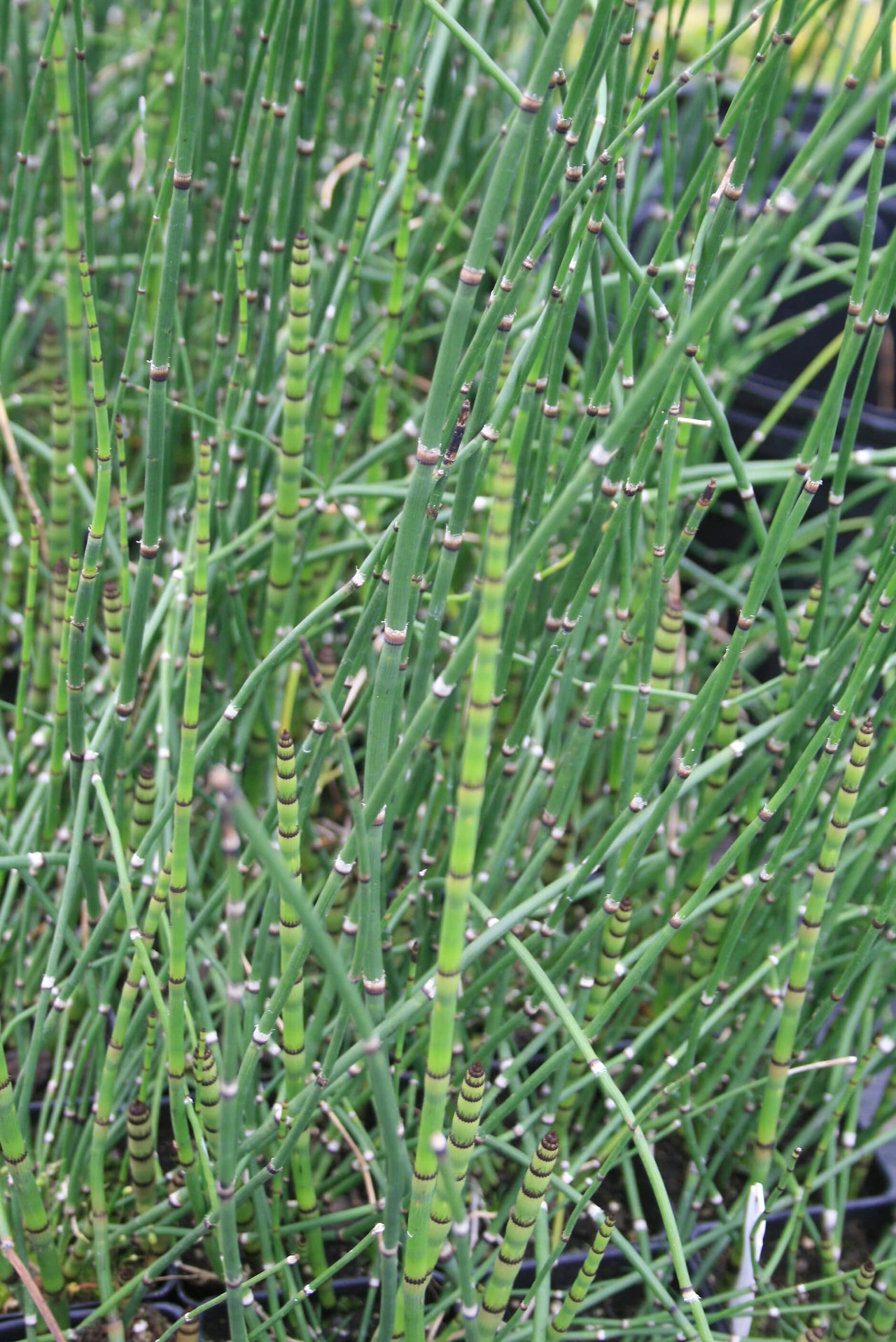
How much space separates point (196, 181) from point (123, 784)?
0.73m

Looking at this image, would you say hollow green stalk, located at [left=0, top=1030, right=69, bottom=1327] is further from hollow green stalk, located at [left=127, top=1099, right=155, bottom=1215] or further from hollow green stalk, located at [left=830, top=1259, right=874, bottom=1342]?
hollow green stalk, located at [left=830, top=1259, right=874, bottom=1342]

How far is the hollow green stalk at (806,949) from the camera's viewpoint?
631mm

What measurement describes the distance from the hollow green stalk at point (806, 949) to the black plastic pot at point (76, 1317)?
42 cm

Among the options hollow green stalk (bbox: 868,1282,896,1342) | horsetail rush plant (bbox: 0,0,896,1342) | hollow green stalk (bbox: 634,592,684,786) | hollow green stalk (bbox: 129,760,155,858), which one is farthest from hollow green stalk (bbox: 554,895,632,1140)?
hollow green stalk (bbox: 129,760,155,858)

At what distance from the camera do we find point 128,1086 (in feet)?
2.67

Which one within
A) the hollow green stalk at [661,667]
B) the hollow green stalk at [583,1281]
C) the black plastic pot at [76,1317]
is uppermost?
the hollow green stalk at [661,667]

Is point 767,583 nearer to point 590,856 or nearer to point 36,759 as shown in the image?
point 590,856

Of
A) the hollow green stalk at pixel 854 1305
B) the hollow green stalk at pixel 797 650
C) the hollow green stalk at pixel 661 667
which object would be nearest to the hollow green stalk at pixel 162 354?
the hollow green stalk at pixel 661 667

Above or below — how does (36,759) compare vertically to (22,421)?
below

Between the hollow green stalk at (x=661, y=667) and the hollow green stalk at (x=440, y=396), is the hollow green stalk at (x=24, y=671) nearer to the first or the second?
the hollow green stalk at (x=440, y=396)

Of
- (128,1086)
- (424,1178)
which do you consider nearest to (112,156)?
(128,1086)

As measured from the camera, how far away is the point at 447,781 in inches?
33.8

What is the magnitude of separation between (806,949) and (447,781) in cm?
30

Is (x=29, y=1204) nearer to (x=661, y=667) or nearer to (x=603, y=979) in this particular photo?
(x=603, y=979)
